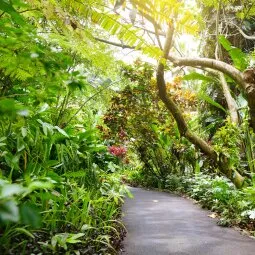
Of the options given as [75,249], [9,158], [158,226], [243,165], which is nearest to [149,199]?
[243,165]

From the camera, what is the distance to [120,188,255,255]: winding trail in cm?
309

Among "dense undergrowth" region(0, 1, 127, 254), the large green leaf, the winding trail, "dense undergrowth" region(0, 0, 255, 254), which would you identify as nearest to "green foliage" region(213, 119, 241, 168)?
"dense undergrowth" region(0, 0, 255, 254)

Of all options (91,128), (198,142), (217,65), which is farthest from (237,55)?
(91,128)

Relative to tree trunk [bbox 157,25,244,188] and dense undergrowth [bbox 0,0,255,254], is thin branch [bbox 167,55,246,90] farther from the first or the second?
tree trunk [bbox 157,25,244,188]

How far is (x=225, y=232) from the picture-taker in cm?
384

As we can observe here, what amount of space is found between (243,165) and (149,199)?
1.96 meters

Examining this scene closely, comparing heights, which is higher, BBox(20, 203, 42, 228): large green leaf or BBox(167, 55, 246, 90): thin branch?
BBox(167, 55, 246, 90): thin branch

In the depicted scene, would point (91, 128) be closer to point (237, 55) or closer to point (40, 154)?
point (40, 154)

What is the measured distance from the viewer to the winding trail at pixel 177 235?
10.1ft

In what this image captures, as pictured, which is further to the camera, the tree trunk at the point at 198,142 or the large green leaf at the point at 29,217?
the tree trunk at the point at 198,142

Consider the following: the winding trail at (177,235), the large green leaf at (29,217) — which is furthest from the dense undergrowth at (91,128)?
the winding trail at (177,235)

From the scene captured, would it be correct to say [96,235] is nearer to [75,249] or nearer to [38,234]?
[75,249]

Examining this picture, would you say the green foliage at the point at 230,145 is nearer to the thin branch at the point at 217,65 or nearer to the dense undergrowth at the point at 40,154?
the thin branch at the point at 217,65

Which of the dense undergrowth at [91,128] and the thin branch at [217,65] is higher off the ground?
the thin branch at [217,65]
